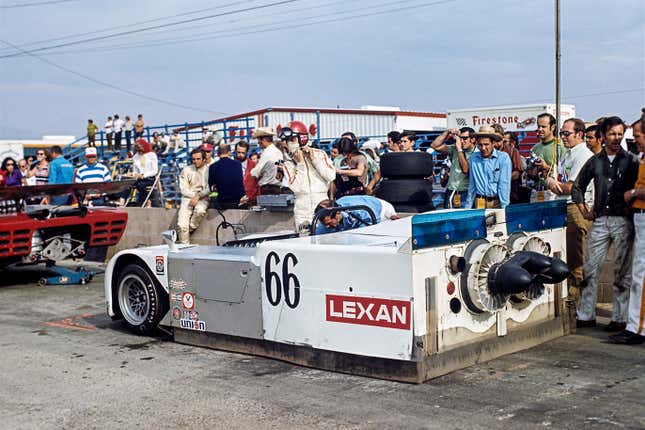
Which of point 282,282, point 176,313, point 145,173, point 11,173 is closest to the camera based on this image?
point 282,282

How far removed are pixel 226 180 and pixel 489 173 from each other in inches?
196

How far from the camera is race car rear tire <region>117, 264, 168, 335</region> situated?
7254 millimetres

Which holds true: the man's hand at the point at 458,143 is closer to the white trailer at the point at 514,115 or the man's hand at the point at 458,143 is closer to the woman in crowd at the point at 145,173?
the woman in crowd at the point at 145,173

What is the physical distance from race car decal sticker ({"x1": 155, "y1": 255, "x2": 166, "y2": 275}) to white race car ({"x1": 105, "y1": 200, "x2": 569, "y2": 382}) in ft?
0.04

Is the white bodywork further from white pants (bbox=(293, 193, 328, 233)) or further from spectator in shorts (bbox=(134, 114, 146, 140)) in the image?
spectator in shorts (bbox=(134, 114, 146, 140))

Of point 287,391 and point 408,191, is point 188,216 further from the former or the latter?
point 287,391

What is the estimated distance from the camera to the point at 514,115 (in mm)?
21188

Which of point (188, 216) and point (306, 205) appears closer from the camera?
point (306, 205)

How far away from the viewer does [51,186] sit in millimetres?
10195

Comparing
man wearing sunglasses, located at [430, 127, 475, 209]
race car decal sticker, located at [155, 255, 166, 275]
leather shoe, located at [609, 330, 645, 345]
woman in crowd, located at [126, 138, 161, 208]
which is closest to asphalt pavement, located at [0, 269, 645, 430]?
leather shoe, located at [609, 330, 645, 345]

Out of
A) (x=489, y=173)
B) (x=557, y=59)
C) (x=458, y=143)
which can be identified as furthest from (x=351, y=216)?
(x=557, y=59)

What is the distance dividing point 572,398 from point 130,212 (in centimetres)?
1086

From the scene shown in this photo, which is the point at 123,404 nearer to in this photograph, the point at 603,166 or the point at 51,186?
the point at 603,166

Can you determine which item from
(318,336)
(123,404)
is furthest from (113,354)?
(318,336)
